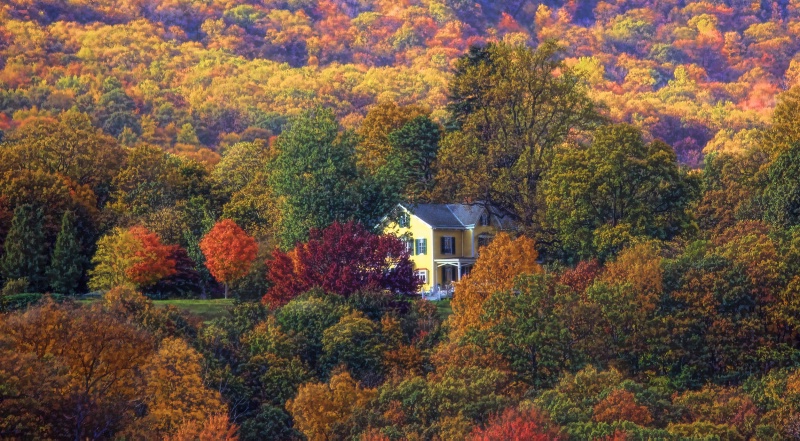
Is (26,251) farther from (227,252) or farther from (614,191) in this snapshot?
(614,191)

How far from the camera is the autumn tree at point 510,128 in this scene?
83.1 meters

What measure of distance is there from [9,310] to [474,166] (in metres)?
28.9

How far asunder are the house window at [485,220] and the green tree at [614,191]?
9833 millimetres

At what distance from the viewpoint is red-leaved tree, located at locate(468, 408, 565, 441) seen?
51.9 m

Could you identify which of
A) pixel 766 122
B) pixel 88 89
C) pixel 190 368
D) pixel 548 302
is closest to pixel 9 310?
pixel 190 368

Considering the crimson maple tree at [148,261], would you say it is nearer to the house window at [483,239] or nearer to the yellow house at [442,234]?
the yellow house at [442,234]

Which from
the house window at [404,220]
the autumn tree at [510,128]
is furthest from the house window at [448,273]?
the autumn tree at [510,128]

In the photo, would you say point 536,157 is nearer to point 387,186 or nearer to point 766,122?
point 387,186

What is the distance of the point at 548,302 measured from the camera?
213 feet

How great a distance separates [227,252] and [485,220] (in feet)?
54.3

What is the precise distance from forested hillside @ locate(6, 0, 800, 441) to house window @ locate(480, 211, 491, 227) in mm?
595

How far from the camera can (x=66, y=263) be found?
271 feet

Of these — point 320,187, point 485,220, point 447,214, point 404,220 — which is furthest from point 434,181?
point 320,187

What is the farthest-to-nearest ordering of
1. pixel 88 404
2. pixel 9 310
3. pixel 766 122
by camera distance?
pixel 766 122 → pixel 9 310 → pixel 88 404
